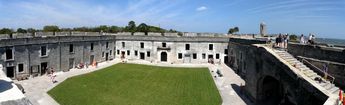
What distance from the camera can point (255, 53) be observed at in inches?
906

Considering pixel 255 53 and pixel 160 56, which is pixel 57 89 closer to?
pixel 255 53

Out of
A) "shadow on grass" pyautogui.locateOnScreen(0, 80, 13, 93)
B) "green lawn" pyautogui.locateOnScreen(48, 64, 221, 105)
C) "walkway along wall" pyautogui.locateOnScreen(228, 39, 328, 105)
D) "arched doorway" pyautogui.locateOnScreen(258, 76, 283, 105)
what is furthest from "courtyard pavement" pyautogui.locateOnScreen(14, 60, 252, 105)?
"shadow on grass" pyautogui.locateOnScreen(0, 80, 13, 93)

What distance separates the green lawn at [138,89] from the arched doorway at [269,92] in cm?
357

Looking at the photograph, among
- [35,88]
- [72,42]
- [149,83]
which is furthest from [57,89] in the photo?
[72,42]

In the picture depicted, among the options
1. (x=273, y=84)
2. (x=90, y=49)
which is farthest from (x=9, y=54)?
(x=273, y=84)

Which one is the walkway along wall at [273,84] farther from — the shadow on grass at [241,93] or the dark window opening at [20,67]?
the dark window opening at [20,67]

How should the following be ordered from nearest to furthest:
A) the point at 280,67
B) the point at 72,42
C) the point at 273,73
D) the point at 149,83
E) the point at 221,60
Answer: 1. the point at 280,67
2. the point at 273,73
3. the point at 149,83
4. the point at 72,42
5. the point at 221,60

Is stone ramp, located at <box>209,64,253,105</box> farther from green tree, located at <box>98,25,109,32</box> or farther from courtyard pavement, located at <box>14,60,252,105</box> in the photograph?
green tree, located at <box>98,25,109,32</box>

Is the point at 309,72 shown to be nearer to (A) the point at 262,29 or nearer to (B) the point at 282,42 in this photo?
(B) the point at 282,42

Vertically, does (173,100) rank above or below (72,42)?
below

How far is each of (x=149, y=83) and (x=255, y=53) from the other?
40.7 feet

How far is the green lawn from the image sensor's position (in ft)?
75.5

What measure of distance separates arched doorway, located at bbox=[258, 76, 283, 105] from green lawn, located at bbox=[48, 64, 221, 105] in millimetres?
3570

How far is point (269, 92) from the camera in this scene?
76.3 ft
